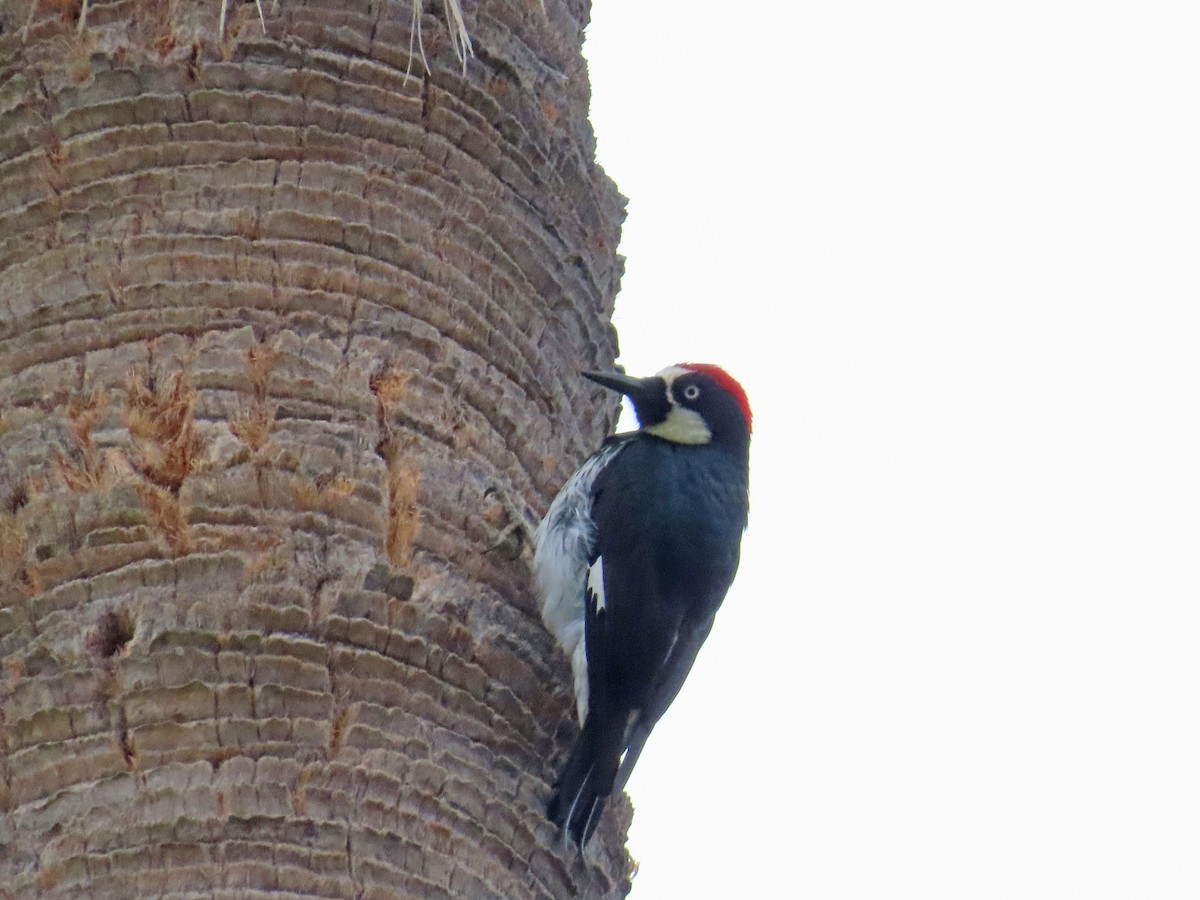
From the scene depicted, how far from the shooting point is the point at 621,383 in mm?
4230

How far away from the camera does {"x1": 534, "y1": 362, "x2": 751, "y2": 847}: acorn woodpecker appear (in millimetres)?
3527

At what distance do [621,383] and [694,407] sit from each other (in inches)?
31.1

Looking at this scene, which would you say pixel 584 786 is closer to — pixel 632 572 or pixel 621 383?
pixel 632 572

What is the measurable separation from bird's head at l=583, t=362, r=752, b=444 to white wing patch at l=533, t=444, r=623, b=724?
0.83m

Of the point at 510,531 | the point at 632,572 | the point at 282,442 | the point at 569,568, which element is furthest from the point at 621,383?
the point at 282,442

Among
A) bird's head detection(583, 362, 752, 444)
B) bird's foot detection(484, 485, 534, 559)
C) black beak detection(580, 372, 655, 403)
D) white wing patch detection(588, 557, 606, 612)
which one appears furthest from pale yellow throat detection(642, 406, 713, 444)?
bird's foot detection(484, 485, 534, 559)

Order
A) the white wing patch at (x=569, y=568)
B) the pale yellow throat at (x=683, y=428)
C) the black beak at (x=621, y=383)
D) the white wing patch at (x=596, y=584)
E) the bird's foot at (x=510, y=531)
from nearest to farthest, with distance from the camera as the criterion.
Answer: the bird's foot at (x=510, y=531) < the white wing patch at (x=569, y=568) < the white wing patch at (x=596, y=584) < the black beak at (x=621, y=383) < the pale yellow throat at (x=683, y=428)

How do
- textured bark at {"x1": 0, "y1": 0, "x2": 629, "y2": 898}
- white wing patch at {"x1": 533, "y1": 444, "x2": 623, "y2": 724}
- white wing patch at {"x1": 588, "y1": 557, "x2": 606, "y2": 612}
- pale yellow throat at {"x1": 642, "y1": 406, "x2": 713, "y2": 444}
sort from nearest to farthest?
textured bark at {"x1": 0, "y1": 0, "x2": 629, "y2": 898}, white wing patch at {"x1": 533, "y1": 444, "x2": 623, "y2": 724}, white wing patch at {"x1": 588, "y1": 557, "x2": 606, "y2": 612}, pale yellow throat at {"x1": 642, "y1": 406, "x2": 713, "y2": 444}

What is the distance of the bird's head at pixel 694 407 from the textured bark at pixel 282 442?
84 centimetres

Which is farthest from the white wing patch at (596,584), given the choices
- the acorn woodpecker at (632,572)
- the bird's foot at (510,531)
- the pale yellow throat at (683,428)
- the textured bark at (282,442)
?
the pale yellow throat at (683,428)

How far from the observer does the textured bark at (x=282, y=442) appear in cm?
292

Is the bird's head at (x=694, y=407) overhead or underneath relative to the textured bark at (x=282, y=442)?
overhead

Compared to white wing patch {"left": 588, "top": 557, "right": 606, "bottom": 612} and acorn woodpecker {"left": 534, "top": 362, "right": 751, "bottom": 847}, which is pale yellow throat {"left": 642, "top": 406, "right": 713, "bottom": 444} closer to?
acorn woodpecker {"left": 534, "top": 362, "right": 751, "bottom": 847}

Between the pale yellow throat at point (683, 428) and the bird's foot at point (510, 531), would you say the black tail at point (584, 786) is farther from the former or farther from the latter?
the pale yellow throat at point (683, 428)
